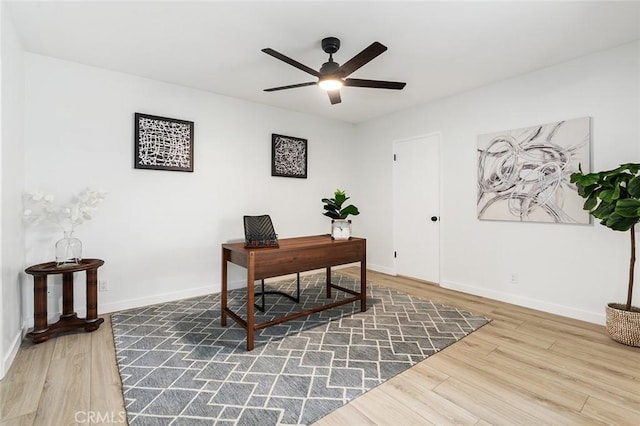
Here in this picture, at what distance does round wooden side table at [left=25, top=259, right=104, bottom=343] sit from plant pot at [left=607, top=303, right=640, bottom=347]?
4317mm

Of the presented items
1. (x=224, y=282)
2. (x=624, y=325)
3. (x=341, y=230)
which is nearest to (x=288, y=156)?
(x=341, y=230)

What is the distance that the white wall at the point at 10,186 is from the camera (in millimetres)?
1983

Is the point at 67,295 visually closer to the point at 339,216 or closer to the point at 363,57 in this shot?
the point at 339,216

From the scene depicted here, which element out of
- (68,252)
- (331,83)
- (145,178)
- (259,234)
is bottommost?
(68,252)

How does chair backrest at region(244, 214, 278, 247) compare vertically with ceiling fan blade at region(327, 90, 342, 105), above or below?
below

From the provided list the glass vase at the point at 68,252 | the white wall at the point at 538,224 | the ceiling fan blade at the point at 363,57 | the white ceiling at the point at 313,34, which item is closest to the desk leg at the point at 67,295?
the glass vase at the point at 68,252

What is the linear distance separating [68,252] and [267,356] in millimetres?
1963

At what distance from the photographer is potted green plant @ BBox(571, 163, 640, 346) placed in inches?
87.1

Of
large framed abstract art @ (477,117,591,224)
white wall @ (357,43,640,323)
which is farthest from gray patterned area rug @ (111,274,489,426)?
large framed abstract art @ (477,117,591,224)

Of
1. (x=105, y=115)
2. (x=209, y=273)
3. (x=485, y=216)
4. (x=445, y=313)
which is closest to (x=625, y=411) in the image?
(x=445, y=313)

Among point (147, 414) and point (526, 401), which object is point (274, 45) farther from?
point (526, 401)

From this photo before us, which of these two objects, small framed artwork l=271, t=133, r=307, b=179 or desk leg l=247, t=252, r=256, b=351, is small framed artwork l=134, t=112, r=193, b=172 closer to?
small framed artwork l=271, t=133, r=307, b=179

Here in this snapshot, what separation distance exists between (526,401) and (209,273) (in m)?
3.28

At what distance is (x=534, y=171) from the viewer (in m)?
3.13
